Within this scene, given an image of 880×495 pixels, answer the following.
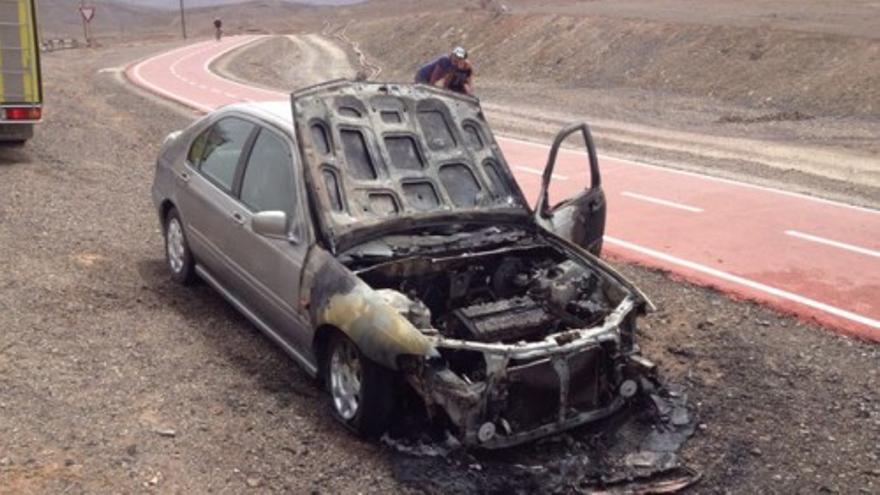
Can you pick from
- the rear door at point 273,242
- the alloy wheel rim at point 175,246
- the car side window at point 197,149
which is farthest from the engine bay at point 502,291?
the alloy wheel rim at point 175,246

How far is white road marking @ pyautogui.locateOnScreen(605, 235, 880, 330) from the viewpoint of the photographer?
7.71 meters

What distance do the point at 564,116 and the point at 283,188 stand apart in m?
16.3

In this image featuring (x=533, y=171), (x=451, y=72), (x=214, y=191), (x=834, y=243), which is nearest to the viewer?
(x=214, y=191)

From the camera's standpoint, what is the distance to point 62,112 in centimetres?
1870

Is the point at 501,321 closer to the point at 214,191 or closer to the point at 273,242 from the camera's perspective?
the point at 273,242

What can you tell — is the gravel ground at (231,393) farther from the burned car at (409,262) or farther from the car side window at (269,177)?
the car side window at (269,177)

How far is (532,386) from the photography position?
499 cm

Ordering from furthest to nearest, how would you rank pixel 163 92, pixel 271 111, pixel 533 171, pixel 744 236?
pixel 163 92, pixel 533 171, pixel 744 236, pixel 271 111

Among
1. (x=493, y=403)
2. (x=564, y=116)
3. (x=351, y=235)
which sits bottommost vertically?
(x=564, y=116)

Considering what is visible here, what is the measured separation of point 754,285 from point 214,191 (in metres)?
4.99

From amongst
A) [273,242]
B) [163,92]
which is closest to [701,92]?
[163,92]

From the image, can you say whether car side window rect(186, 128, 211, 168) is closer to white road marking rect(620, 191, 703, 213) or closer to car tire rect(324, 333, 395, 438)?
car tire rect(324, 333, 395, 438)

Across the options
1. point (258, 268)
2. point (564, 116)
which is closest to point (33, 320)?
point (258, 268)

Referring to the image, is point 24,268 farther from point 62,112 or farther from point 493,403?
point 62,112
